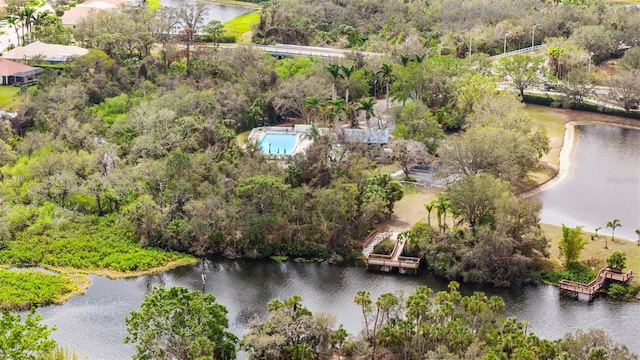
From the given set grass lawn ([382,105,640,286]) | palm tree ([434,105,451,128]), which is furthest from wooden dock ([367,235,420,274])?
palm tree ([434,105,451,128])

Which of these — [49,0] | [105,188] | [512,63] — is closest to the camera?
[105,188]

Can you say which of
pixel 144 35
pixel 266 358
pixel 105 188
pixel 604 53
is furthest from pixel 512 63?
pixel 266 358

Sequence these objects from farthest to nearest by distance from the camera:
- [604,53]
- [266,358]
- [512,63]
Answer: [604,53]
[512,63]
[266,358]

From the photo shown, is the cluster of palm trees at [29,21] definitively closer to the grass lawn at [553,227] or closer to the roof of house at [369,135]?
the roof of house at [369,135]

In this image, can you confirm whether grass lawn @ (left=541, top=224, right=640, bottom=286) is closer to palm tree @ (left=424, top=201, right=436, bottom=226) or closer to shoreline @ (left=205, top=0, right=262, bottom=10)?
palm tree @ (left=424, top=201, right=436, bottom=226)

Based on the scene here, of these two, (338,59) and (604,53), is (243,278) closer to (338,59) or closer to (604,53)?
(338,59)

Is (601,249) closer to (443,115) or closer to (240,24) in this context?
(443,115)
